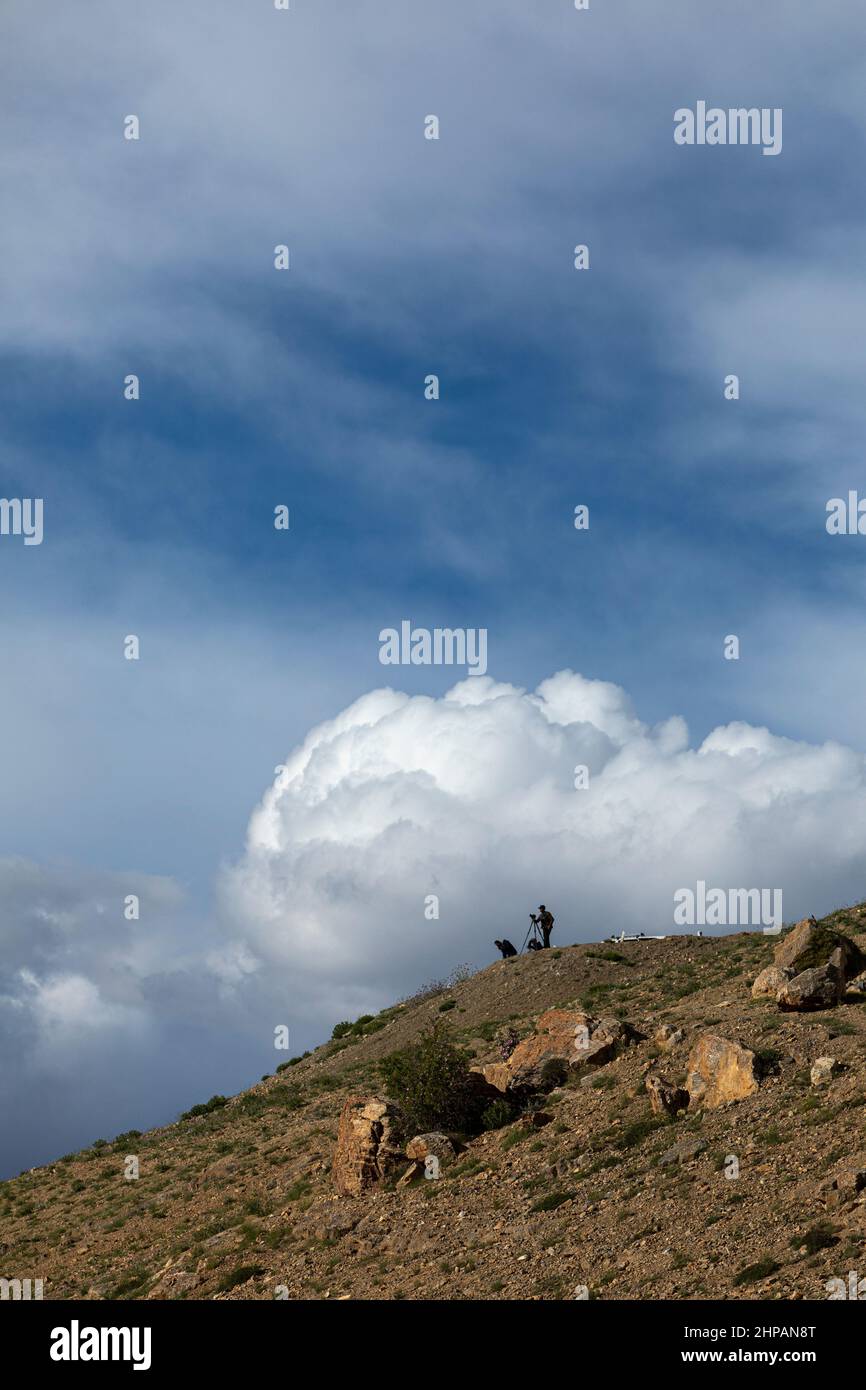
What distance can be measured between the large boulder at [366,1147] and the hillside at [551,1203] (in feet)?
1.39

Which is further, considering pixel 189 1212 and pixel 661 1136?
pixel 189 1212

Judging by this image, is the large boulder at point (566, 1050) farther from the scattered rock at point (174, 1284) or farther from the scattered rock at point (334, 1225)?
the scattered rock at point (174, 1284)

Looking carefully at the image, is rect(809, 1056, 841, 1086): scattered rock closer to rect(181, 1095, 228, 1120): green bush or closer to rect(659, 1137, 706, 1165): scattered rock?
rect(659, 1137, 706, 1165): scattered rock

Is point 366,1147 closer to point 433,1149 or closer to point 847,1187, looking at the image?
point 433,1149

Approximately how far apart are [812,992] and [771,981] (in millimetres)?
1913

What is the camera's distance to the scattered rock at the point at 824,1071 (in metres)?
28.8

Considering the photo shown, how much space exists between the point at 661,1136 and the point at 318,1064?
3529 cm

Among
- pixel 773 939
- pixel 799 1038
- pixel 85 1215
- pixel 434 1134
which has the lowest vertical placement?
pixel 85 1215

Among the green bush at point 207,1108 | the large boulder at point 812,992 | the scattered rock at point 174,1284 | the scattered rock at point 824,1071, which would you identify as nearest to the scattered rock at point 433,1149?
the scattered rock at point 174,1284

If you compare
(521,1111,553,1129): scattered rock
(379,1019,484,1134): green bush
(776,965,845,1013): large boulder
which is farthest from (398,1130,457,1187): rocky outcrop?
(776,965,845,1013): large boulder

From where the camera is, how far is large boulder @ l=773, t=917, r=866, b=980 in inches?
1369

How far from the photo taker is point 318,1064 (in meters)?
62.0
